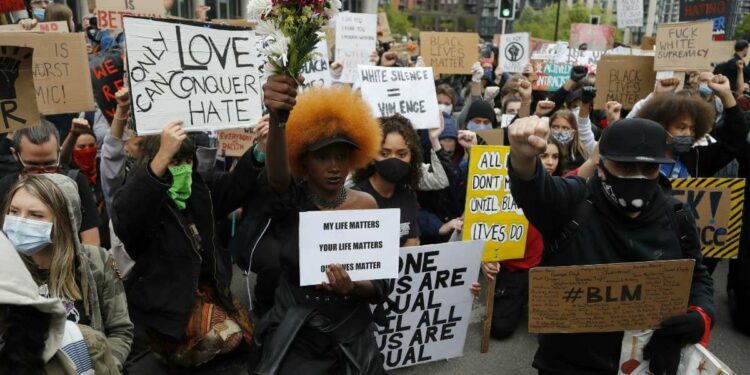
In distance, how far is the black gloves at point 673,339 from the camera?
2543 mm

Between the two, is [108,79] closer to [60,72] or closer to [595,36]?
[60,72]

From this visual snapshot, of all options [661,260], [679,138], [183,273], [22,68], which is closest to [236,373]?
[183,273]

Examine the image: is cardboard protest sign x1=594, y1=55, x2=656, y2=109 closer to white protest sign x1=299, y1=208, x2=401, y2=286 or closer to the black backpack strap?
the black backpack strap

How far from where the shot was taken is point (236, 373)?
13.6 ft

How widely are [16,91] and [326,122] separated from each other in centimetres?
183

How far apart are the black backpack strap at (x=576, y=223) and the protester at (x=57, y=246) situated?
198 centimetres

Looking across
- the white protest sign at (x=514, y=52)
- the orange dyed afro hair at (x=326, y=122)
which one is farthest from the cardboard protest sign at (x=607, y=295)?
the white protest sign at (x=514, y=52)

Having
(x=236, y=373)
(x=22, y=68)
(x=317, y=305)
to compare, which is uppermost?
(x=22, y=68)

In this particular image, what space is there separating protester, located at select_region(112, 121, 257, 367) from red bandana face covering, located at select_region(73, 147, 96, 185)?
1.70 metres

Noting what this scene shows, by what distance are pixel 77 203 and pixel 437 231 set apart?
10.2 ft

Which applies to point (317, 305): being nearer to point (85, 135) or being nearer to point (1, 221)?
point (1, 221)

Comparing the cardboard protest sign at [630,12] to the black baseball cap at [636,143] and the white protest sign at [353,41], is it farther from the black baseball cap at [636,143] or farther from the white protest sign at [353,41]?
the black baseball cap at [636,143]

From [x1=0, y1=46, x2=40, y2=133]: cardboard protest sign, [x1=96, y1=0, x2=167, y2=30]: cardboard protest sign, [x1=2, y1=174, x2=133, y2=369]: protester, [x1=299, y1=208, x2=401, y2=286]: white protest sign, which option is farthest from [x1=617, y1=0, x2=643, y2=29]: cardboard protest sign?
[x1=2, y1=174, x2=133, y2=369]: protester

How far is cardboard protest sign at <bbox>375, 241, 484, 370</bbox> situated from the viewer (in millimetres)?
4012
